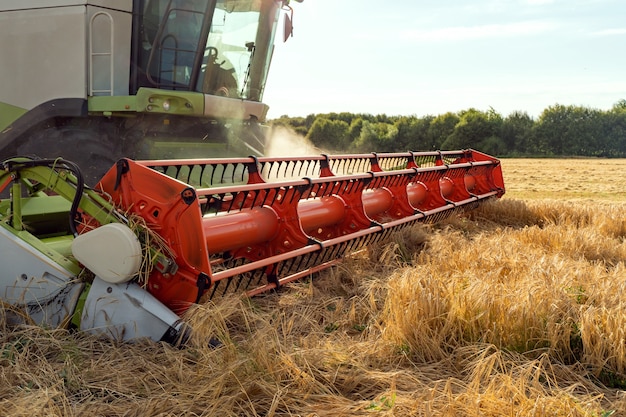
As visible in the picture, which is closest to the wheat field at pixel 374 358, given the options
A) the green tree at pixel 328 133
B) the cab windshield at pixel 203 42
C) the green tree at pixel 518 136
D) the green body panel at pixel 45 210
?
the green body panel at pixel 45 210

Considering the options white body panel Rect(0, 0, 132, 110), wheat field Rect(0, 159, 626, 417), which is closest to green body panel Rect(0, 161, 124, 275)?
wheat field Rect(0, 159, 626, 417)

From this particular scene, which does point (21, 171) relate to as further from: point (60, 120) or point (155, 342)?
point (60, 120)

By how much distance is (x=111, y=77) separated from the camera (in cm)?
526

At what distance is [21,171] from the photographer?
2820mm

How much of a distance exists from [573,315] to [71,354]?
2.02 metres

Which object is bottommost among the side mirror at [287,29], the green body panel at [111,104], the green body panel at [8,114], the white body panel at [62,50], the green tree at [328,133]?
the green tree at [328,133]

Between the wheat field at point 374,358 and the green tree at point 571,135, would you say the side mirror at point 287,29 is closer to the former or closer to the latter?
the wheat field at point 374,358

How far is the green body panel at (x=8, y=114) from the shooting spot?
5703mm

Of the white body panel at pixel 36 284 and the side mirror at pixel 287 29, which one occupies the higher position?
the side mirror at pixel 287 29

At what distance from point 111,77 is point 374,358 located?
4.10 m

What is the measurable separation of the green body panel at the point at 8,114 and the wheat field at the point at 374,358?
12.5 feet

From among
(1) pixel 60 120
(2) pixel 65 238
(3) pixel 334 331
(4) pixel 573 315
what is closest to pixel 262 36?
(1) pixel 60 120

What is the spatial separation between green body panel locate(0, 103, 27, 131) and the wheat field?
150 inches

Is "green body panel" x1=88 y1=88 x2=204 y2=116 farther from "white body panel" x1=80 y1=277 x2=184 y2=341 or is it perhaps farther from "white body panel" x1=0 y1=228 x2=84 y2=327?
"white body panel" x1=80 y1=277 x2=184 y2=341
